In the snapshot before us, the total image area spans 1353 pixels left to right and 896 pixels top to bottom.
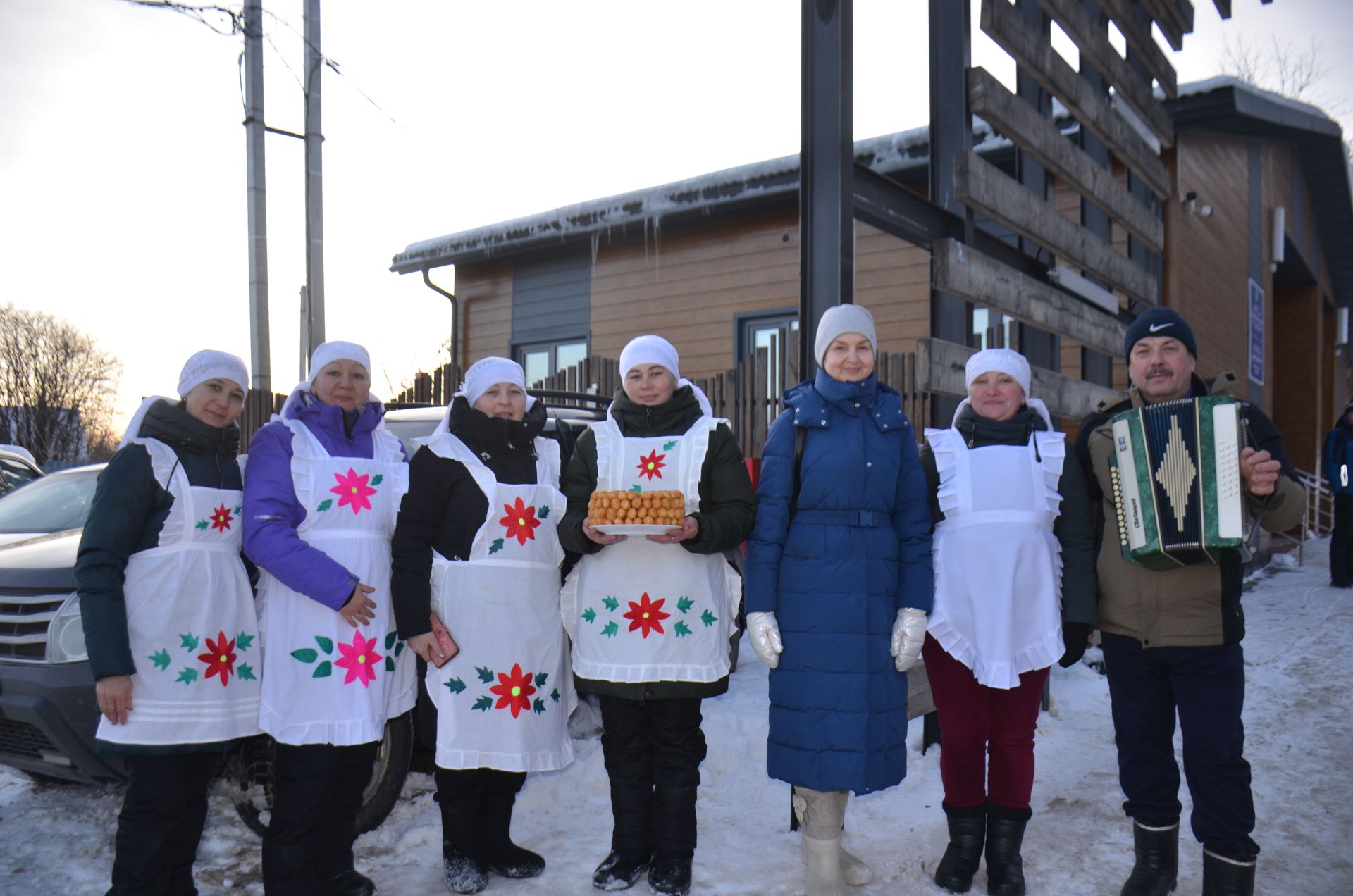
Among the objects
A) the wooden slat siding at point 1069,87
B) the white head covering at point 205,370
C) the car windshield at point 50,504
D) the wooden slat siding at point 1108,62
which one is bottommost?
the car windshield at point 50,504

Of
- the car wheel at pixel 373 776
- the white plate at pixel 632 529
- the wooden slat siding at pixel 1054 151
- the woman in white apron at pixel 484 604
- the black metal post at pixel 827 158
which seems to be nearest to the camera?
the white plate at pixel 632 529

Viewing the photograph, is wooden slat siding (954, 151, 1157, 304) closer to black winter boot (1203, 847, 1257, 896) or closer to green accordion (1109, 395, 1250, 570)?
green accordion (1109, 395, 1250, 570)

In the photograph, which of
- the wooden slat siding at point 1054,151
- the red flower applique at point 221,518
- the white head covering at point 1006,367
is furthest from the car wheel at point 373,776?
the wooden slat siding at point 1054,151

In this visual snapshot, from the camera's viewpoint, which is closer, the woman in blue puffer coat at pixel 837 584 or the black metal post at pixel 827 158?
the woman in blue puffer coat at pixel 837 584

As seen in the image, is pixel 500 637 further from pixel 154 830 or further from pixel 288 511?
pixel 154 830

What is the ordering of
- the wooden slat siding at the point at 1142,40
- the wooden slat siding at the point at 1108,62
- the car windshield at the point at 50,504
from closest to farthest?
1. the car windshield at the point at 50,504
2. the wooden slat siding at the point at 1108,62
3. the wooden slat siding at the point at 1142,40

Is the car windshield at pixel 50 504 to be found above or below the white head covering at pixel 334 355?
below

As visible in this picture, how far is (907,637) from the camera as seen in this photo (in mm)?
3352

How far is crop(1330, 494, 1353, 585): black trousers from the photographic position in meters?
9.91

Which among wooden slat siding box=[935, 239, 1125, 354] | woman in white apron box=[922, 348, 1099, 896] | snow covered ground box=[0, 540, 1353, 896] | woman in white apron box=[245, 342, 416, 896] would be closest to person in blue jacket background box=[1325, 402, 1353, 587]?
wooden slat siding box=[935, 239, 1125, 354]

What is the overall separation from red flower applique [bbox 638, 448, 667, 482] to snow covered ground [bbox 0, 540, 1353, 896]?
5.15 ft

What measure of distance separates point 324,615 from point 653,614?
115 cm

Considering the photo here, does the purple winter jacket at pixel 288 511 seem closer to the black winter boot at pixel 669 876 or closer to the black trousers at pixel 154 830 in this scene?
the black trousers at pixel 154 830

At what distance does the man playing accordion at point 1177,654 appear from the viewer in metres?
3.21
